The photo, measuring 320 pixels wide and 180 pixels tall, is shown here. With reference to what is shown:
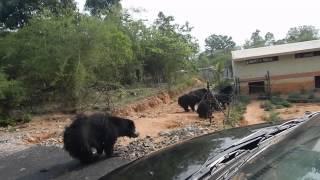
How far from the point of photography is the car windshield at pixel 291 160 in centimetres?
197

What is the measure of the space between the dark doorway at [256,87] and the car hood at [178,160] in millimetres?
21215

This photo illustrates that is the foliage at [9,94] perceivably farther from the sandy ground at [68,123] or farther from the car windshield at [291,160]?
the car windshield at [291,160]

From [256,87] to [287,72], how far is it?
6.02 feet

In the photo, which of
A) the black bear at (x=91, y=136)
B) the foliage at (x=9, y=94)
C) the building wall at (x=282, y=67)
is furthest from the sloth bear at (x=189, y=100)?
the black bear at (x=91, y=136)

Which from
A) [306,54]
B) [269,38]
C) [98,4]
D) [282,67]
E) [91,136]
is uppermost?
[98,4]

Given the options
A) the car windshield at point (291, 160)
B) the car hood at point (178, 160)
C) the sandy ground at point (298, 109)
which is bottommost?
the sandy ground at point (298, 109)

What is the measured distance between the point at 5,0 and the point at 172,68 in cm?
981

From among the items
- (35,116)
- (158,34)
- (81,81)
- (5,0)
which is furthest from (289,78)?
(5,0)

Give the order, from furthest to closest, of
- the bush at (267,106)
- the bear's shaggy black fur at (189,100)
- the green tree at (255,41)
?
1. the green tree at (255,41)
2. the bear's shaggy black fur at (189,100)
3. the bush at (267,106)

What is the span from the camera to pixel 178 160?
2.86 metres

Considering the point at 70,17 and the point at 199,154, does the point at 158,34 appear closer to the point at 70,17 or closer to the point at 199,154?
the point at 70,17

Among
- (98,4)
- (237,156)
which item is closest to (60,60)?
(98,4)

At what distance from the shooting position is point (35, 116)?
17.7m

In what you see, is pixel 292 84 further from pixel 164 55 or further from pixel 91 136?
pixel 91 136
